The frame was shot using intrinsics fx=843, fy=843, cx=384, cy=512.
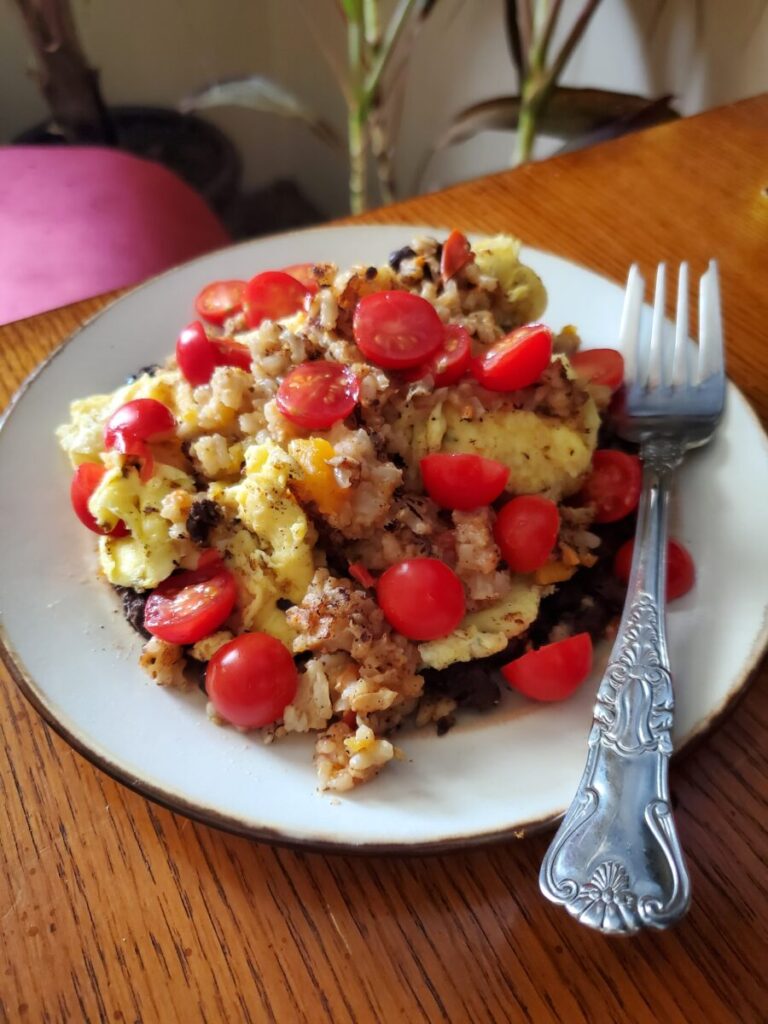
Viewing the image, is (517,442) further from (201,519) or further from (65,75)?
(65,75)

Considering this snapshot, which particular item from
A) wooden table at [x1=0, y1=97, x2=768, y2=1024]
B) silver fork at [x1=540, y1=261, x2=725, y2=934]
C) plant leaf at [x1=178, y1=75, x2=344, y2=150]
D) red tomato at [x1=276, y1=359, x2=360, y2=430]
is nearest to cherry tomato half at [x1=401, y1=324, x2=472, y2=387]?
red tomato at [x1=276, y1=359, x2=360, y2=430]

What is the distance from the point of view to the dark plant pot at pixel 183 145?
11.6 feet

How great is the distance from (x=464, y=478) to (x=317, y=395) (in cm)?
25

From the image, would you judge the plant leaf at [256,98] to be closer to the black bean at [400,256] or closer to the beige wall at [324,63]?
the beige wall at [324,63]

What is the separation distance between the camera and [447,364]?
133 cm

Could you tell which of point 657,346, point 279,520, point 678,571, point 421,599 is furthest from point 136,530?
point 657,346

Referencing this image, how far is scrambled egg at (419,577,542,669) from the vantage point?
3.90ft

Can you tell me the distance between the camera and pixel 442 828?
98 centimetres

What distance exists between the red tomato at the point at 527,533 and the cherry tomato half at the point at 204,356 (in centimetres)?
53

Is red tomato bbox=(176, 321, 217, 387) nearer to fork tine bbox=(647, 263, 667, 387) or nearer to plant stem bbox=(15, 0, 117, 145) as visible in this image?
fork tine bbox=(647, 263, 667, 387)

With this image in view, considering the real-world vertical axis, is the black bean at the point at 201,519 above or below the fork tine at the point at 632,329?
below

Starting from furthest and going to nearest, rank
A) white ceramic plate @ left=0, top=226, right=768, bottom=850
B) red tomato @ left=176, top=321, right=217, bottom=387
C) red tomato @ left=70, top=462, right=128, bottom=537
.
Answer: red tomato @ left=176, top=321, right=217, bottom=387, red tomato @ left=70, top=462, right=128, bottom=537, white ceramic plate @ left=0, top=226, right=768, bottom=850

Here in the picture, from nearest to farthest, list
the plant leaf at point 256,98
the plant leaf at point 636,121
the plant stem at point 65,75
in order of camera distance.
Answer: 1. the plant leaf at point 636,121
2. the plant stem at point 65,75
3. the plant leaf at point 256,98

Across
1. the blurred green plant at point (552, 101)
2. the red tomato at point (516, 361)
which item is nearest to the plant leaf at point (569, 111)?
the blurred green plant at point (552, 101)
